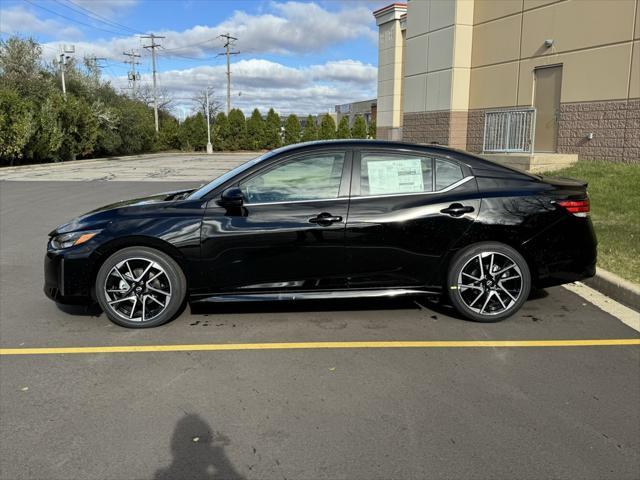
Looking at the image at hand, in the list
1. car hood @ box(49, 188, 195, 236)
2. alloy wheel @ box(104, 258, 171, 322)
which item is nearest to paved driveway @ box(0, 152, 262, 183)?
car hood @ box(49, 188, 195, 236)

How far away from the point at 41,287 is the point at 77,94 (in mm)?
37240

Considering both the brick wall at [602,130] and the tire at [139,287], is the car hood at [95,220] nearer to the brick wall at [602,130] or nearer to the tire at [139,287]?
the tire at [139,287]

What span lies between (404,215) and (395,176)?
38 centimetres

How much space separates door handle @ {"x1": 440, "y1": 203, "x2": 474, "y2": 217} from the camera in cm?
480

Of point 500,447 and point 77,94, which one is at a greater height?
point 77,94

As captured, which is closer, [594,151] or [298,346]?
[298,346]

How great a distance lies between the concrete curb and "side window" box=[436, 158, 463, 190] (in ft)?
7.04

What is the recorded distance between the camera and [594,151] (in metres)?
14.9

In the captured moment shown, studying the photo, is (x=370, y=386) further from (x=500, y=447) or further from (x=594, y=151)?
(x=594, y=151)

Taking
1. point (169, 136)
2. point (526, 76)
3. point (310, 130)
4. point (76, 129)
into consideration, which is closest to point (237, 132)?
point (169, 136)

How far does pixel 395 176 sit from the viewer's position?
4.91 m

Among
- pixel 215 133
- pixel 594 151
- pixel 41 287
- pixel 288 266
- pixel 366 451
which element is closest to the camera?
pixel 366 451

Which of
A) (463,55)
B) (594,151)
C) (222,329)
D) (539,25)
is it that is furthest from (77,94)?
(222,329)

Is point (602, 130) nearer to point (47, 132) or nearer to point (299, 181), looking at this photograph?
point (299, 181)
